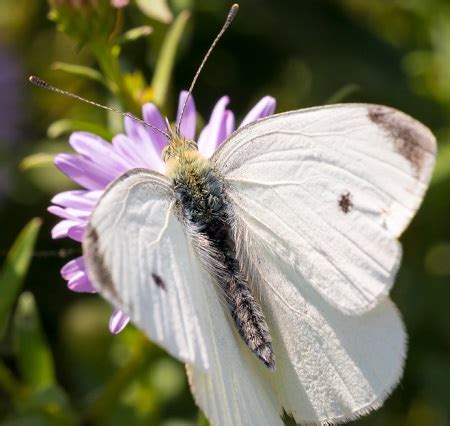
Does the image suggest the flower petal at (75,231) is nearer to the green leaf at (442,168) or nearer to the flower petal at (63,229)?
the flower petal at (63,229)

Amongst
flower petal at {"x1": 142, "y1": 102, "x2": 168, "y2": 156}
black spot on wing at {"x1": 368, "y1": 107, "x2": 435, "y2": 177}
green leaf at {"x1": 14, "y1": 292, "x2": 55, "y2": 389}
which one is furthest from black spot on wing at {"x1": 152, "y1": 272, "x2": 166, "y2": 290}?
green leaf at {"x1": 14, "y1": 292, "x2": 55, "y2": 389}

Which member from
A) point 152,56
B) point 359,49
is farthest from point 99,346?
point 359,49

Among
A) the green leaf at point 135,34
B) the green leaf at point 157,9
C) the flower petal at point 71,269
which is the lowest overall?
the flower petal at point 71,269

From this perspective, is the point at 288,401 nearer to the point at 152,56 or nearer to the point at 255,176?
the point at 255,176

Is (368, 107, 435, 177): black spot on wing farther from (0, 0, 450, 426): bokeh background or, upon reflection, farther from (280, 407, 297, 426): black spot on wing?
(0, 0, 450, 426): bokeh background

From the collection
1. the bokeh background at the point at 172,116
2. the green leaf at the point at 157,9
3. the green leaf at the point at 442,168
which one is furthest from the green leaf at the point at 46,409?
the green leaf at the point at 442,168

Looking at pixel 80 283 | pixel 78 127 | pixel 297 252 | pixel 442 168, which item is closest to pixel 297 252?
pixel 297 252
